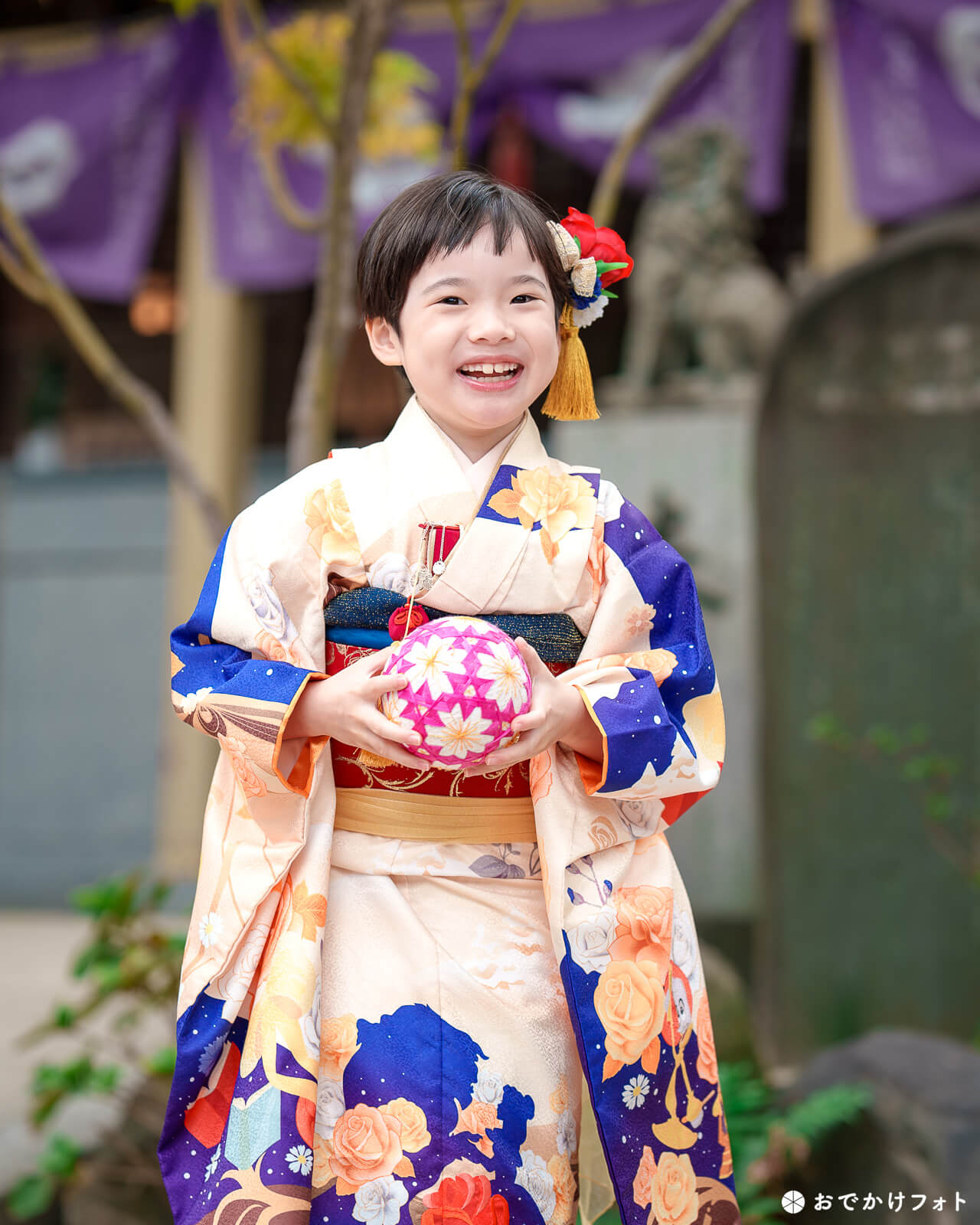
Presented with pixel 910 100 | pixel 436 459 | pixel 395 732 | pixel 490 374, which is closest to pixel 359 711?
pixel 395 732

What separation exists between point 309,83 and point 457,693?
2.62m

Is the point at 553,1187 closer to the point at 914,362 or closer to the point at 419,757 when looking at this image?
the point at 419,757

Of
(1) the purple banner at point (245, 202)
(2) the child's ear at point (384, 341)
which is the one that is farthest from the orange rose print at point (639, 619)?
(1) the purple banner at point (245, 202)

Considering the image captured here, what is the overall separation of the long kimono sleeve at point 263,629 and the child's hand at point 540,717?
0.25 m

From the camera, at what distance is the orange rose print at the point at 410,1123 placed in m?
1.51

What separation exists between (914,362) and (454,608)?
3.17 m

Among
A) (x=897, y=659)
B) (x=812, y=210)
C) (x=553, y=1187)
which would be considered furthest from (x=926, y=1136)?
(x=812, y=210)

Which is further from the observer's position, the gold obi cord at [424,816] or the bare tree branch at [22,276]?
the bare tree branch at [22,276]

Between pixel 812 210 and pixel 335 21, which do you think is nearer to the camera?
pixel 335 21

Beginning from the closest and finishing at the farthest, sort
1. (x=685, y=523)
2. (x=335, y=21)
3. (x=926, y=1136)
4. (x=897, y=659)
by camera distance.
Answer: (x=926, y=1136), (x=335, y=21), (x=897, y=659), (x=685, y=523)

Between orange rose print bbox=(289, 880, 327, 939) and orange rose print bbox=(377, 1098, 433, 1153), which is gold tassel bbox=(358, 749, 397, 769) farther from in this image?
orange rose print bbox=(377, 1098, 433, 1153)

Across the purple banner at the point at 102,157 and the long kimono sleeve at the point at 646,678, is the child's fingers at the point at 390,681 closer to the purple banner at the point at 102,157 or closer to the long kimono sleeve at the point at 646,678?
the long kimono sleeve at the point at 646,678

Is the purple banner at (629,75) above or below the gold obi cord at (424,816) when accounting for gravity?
above

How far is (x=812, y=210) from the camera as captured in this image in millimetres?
8070
